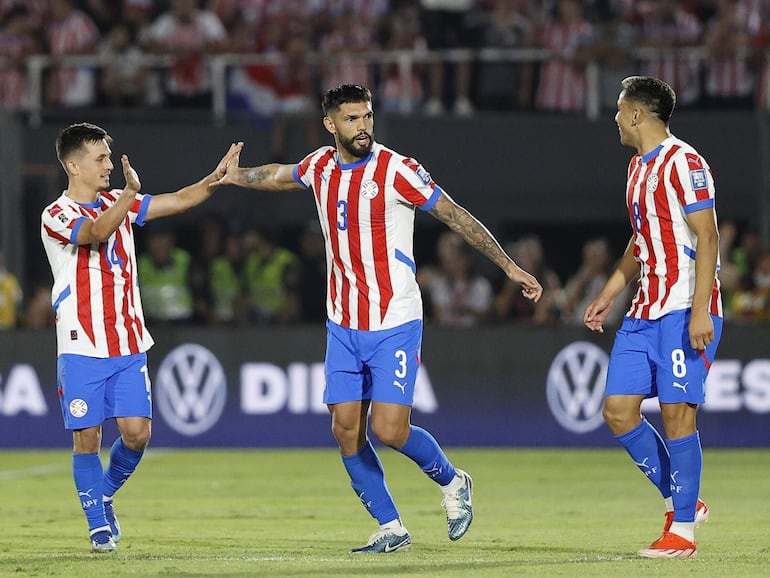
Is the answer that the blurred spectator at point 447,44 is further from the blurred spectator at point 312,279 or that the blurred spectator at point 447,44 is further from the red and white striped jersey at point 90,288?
the red and white striped jersey at point 90,288

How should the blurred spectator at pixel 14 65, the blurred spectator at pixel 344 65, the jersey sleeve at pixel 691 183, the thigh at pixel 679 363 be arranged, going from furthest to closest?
1. the blurred spectator at pixel 14 65
2. the blurred spectator at pixel 344 65
3. the thigh at pixel 679 363
4. the jersey sleeve at pixel 691 183

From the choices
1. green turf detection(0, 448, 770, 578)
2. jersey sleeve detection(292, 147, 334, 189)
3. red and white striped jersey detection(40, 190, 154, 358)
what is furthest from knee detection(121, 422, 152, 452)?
jersey sleeve detection(292, 147, 334, 189)

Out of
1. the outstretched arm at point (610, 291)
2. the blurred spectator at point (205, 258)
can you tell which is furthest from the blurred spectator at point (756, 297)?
the outstretched arm at point (610, 291)

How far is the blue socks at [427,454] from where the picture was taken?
7492 millimetres

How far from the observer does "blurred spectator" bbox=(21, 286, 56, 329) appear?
15.1 metres

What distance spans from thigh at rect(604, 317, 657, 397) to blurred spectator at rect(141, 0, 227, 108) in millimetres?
10581

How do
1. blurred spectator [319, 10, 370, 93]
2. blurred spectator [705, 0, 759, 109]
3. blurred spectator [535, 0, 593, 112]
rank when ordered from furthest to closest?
blurred spectator [319, 10, 370, 93]
blurred spectator [535, 0, 593, 112]
blurred spectator [705, 0, 759, 109]

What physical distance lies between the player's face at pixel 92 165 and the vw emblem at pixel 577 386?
290 inches

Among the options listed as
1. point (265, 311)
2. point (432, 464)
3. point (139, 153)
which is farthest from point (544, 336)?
point (432, 464)

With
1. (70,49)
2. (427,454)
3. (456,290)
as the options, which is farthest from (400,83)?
(427,454)

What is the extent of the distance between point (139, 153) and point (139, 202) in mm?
8032

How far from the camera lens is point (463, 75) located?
55.0ft

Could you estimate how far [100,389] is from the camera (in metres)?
7.52

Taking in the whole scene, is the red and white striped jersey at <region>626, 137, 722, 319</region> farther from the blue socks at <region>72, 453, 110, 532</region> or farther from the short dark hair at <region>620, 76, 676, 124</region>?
the blue socks at <region>72, 453, 110, 532</region>
